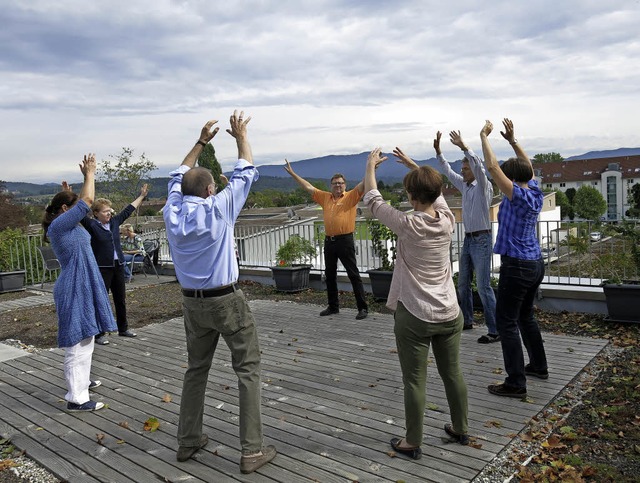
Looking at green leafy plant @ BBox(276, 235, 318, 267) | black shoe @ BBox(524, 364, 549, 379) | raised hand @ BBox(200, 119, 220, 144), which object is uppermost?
raised hand @ BBox(200, 119, 220, 144)

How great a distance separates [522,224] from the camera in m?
4.11

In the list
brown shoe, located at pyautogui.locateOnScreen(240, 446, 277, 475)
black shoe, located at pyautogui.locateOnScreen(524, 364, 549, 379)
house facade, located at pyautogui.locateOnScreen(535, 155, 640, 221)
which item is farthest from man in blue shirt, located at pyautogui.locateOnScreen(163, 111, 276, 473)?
house facade, located at pyautogui.locateOnScreen(535, 155, 640, 221)

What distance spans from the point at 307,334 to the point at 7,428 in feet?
10.8

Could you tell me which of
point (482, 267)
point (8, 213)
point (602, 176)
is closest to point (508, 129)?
point (482, 267)

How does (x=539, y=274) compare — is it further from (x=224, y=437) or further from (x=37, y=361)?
(x=37, y=361)

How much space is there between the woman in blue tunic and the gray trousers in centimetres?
145

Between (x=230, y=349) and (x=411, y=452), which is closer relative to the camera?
(x=230, y=349)

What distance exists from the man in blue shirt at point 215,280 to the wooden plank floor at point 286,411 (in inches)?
17.4

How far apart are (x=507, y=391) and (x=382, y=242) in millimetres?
4905

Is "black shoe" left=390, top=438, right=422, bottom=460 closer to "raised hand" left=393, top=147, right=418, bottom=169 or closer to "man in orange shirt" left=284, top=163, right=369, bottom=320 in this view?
"raised hand" left=393, top=147, right=418, bottom=169

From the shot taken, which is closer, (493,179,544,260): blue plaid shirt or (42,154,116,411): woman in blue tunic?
(493,179,544,260): blue plaid shirt

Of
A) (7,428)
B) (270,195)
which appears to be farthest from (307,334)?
(270,195)

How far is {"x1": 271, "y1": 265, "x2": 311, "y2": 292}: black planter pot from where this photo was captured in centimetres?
959

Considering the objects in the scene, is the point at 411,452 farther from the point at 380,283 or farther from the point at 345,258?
the point at 380,283
